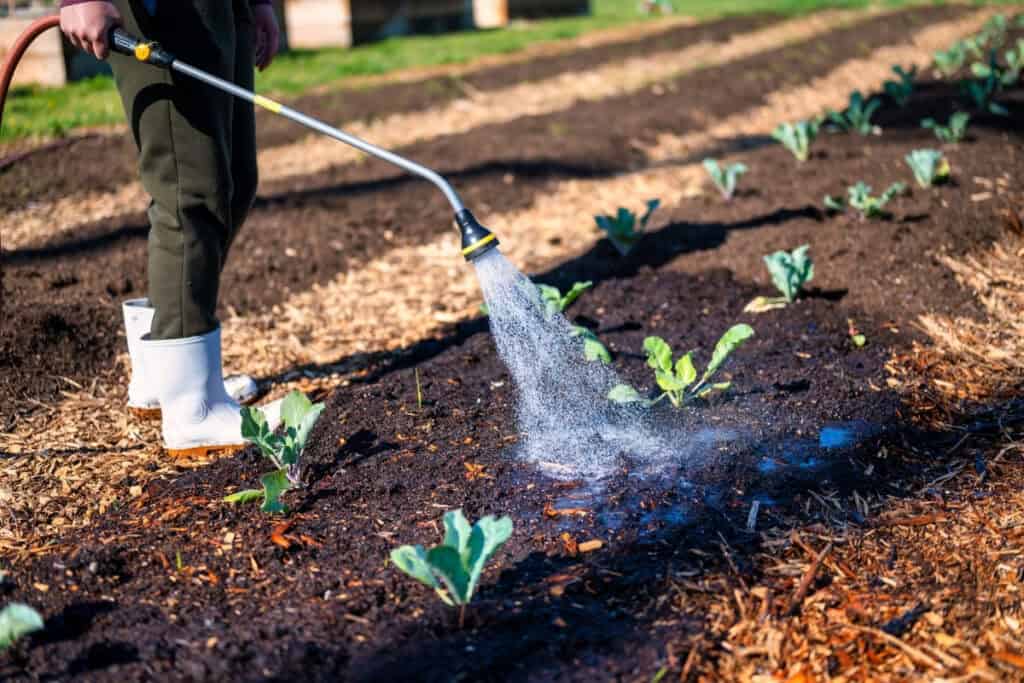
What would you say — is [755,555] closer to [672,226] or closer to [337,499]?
[337,499]

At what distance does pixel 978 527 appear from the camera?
8.19 ft

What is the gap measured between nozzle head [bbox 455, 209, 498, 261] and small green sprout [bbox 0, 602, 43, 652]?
1.33 metres

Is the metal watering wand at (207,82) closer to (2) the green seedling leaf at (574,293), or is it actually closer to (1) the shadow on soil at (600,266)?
(2) the green seedling leaf at (574,293)

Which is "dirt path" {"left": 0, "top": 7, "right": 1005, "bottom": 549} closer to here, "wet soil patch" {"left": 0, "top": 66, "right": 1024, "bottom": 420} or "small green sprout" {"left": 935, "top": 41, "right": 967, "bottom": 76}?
"wet soil patch" {"left": 0, "top": 66, "right": 1024, "bottom": 420}

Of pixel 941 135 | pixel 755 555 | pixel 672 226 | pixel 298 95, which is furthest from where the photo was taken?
pixel 298 95

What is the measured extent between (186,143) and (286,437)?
0.91m

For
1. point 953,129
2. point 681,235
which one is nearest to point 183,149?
point 681,235

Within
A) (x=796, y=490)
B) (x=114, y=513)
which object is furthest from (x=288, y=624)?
(x=796, y=490)

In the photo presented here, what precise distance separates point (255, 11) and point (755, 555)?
243 cm

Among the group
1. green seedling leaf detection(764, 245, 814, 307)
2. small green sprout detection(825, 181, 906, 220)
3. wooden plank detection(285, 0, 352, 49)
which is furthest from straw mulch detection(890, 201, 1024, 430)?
wooden plank detection(285, 0, 352, 49)

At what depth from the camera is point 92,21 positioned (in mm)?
2621

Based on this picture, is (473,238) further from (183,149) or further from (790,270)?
(790,270)

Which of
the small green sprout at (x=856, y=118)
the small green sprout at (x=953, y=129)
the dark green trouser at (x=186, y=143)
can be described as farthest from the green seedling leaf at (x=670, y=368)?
the small green sprout at (x=856, y=118)

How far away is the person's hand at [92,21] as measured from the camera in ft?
8.60
